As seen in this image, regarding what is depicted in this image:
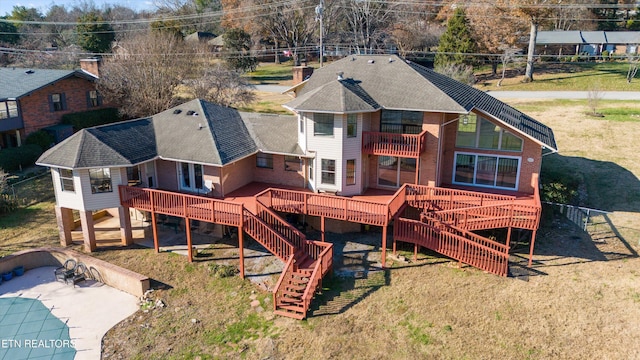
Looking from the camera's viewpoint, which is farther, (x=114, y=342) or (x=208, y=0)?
(x=208, y=0)

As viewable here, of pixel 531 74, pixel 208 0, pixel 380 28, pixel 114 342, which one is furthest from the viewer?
pixel 208 0

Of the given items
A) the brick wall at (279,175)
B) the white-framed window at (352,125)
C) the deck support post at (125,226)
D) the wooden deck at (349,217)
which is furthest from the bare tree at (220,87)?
the white-framed window at (352,125)

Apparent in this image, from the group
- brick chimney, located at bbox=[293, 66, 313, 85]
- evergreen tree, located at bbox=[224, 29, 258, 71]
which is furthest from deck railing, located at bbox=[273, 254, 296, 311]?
evergreen tree, located at bbox=[224, 29, 258, 71]

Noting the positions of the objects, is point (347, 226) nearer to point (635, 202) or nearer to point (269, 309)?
point (269, 309)

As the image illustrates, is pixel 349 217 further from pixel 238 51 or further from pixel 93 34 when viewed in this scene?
pixel 93 34

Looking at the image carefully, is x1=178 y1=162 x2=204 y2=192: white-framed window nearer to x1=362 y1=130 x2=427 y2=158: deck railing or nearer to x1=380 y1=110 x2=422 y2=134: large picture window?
x1=362 y1=130 x2=427 y2=158: deck railing

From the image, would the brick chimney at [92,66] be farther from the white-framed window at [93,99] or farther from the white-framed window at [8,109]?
the white-framed window at [8,109]

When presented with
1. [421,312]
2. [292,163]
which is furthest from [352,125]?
[421,312]

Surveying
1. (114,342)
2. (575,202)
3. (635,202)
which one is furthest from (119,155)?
(635,202)
